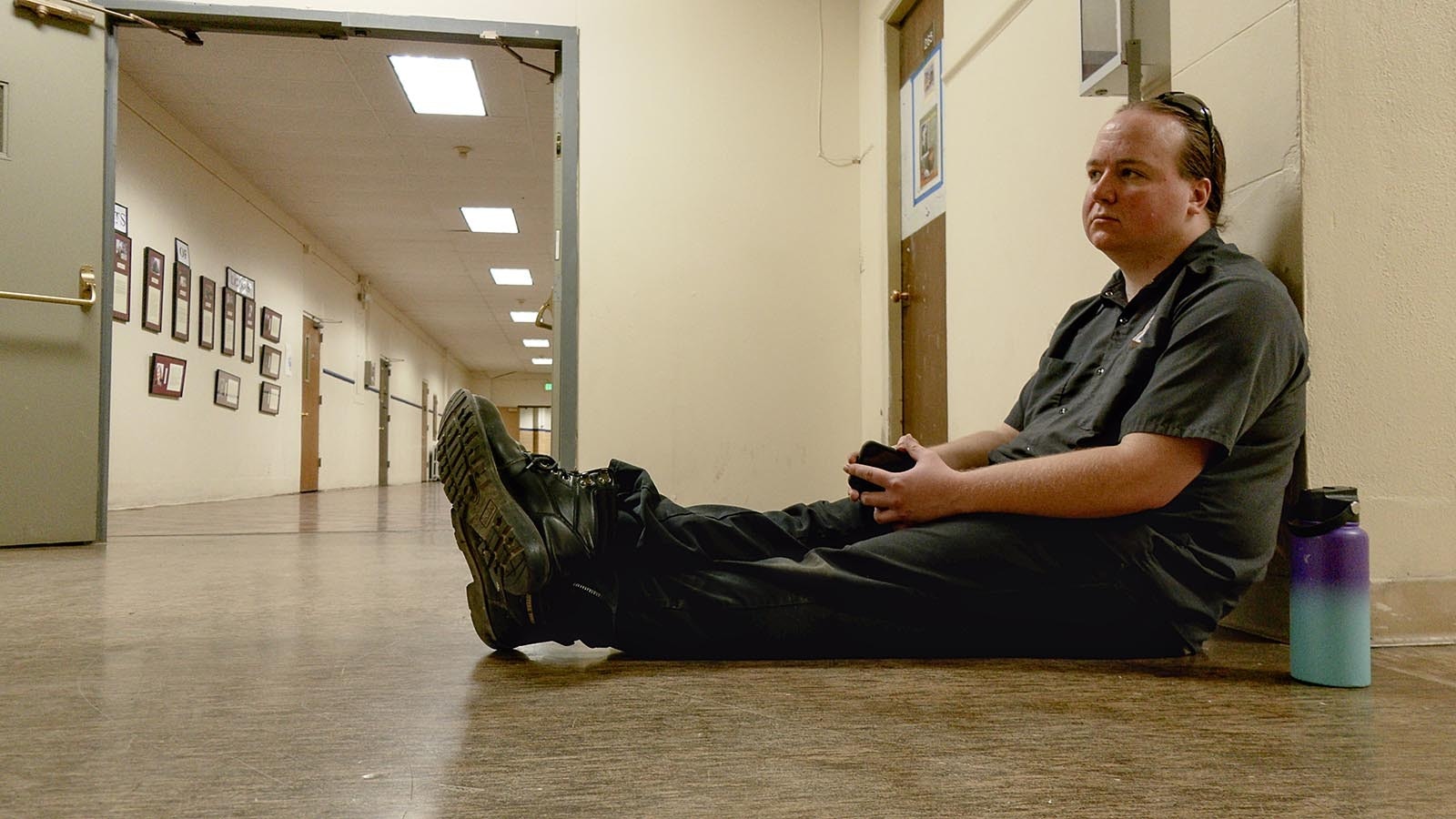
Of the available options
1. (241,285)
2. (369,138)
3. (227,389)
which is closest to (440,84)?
Result: (369,138)

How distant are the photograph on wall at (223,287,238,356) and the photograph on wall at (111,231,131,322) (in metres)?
1.63

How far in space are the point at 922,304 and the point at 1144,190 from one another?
2.06 meters

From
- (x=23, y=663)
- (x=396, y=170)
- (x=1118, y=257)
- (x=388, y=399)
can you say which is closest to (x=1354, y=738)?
(x=1118, y=257)

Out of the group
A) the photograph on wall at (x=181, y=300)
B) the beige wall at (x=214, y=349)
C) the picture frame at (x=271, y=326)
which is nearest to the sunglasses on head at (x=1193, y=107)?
the beige wall at (x=214, y=349)

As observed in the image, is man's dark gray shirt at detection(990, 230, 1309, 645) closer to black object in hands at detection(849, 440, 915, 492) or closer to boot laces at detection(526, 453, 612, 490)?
black object in hands at detection(849, 440, 915, 492)

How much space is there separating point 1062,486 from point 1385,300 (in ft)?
2.52

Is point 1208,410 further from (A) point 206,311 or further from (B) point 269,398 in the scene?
(B) point 269,398

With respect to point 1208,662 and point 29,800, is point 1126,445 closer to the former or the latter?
point 1208,662

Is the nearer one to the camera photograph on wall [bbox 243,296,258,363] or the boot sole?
the boot sole

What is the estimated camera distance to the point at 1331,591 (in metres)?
1.26

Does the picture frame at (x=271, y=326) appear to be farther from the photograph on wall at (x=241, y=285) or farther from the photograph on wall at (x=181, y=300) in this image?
the photograph on wall at (x=181, y=300)

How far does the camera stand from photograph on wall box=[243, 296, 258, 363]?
8000 mm

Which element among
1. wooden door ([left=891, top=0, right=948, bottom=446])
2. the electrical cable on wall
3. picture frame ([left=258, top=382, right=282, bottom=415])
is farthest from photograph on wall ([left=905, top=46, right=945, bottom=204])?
picture frame ([left=258, top=382, right=282, bottom=415])

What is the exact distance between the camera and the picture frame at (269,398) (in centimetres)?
843
